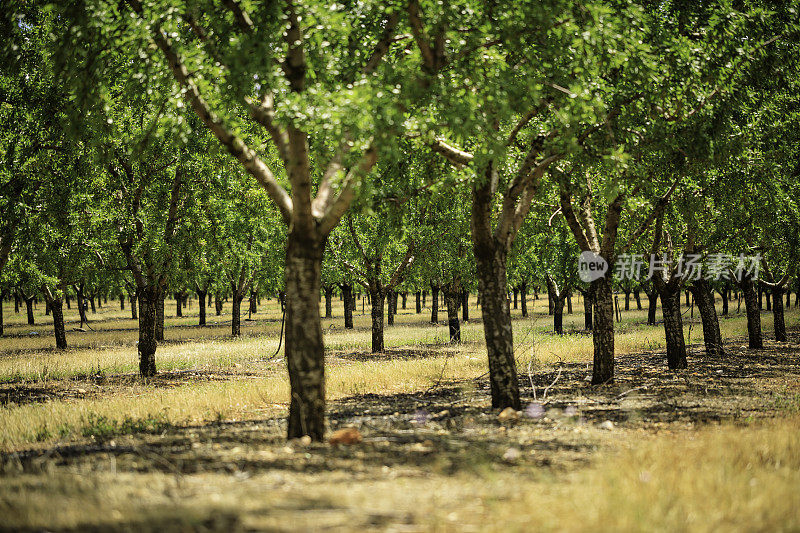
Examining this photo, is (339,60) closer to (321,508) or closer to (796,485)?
(321,508)

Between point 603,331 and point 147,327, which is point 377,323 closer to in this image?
point 147,327

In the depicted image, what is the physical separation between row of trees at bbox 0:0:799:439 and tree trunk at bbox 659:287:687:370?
7cm

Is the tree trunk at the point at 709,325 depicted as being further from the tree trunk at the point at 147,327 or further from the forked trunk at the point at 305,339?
the tree trunk at the point at 147,327

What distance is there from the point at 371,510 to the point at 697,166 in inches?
394

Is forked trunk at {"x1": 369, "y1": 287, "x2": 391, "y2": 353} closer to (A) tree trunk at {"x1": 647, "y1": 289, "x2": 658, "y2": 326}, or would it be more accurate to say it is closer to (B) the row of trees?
(B) the row of trees

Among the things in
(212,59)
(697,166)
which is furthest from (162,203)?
(697,166)

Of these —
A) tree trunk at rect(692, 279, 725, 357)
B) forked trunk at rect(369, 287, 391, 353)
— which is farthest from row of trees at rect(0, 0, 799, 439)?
forked trunk at rect(369, 287, 391, 353)

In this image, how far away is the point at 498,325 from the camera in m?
11.0

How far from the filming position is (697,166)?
37.6ft

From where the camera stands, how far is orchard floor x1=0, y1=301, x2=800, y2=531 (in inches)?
195

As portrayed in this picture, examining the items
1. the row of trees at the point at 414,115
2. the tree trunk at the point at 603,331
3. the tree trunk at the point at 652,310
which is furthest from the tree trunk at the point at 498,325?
the tree trunk at the point at 652,310

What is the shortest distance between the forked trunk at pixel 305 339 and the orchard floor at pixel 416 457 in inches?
24.0

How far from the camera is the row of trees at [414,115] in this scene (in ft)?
26.8

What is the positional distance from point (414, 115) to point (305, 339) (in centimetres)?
421
